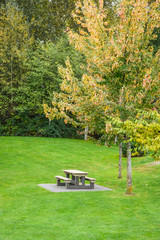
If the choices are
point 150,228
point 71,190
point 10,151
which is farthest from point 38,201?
A: point 10,151

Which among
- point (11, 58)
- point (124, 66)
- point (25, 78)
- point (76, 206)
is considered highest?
point (11, 58)

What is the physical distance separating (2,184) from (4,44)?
2188 cm

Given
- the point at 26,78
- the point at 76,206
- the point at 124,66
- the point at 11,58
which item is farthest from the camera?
the point at 26,78

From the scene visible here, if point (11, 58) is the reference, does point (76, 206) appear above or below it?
below

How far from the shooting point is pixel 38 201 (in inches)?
446

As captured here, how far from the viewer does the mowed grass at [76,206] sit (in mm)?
7961

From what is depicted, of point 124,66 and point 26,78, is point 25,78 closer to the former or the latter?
point 26,78

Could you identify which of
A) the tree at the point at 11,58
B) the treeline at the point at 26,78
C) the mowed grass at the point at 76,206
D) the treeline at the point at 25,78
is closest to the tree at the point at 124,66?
the mowed grass at the point at 76,206

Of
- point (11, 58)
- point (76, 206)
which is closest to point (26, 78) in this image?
point (11, 58)

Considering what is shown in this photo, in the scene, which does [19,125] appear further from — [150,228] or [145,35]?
[150,228]

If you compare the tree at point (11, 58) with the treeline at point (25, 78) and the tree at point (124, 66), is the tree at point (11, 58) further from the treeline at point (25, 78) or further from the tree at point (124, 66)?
the tree at point (124, 66)

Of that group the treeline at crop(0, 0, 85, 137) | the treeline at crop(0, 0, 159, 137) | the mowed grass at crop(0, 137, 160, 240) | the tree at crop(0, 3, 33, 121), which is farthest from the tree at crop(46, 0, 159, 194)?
the tree at crop(0, 3, 33, 121)

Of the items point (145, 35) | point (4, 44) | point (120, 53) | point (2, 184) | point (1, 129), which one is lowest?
point (2, 184)

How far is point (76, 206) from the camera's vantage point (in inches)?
420
